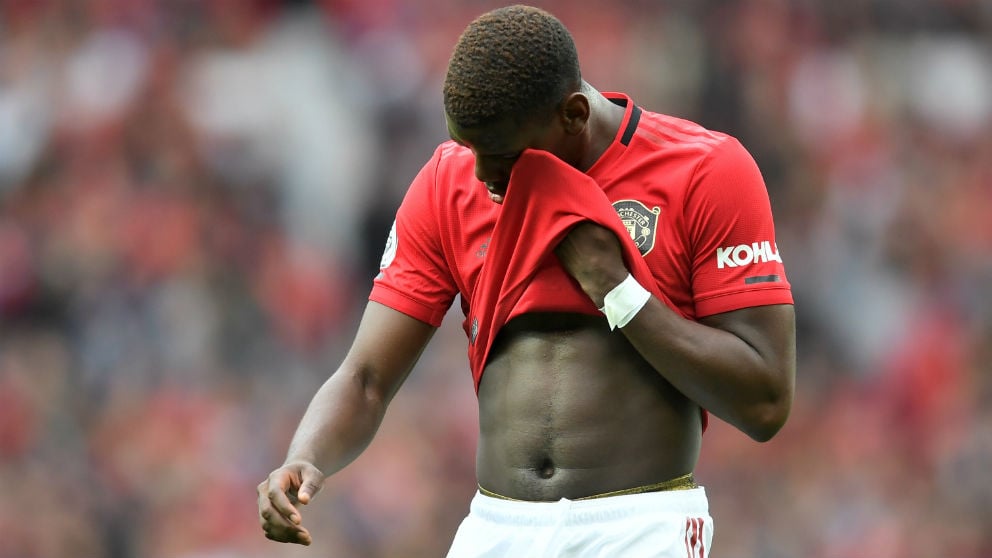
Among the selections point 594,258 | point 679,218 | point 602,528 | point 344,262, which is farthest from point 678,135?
point 344,262

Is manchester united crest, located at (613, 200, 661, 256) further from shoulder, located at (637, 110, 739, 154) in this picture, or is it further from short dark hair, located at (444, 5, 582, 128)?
short dark hair, located at (444, 5, 582, 128)

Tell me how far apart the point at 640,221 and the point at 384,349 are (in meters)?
0.74

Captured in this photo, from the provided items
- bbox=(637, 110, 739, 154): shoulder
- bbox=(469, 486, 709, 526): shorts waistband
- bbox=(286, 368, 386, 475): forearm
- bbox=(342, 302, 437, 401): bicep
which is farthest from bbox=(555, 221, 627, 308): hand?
bbox=(286, 368, 386, 475): forearm

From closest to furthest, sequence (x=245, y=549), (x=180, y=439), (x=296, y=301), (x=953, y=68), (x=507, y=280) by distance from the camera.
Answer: (x=507, y=280), (x=245, y=549), (x=180, y=439), (x=296, y=301), (x=953, y=68)

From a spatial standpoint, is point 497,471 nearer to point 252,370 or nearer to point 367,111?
point 252,370

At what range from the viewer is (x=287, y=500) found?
3.42 metres

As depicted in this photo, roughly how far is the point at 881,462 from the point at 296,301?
3474 mm

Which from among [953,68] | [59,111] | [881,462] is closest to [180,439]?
[59,111]

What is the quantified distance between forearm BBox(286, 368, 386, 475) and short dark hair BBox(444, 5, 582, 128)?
0.80 metres

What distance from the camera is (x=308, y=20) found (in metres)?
9.79

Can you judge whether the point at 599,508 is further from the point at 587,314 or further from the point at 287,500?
the point at 287,500

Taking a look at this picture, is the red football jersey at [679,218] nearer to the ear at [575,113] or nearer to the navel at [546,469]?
the ear at [575,113]

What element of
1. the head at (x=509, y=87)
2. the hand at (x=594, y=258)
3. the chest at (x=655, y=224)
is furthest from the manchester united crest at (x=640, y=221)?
the head at (x=509, y=87)

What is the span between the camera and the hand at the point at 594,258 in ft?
11.4
